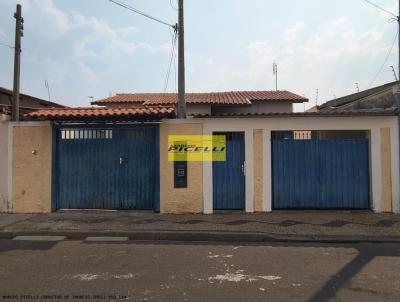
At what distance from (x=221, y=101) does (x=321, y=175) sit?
10143mm

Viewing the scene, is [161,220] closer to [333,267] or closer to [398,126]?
[333,267]

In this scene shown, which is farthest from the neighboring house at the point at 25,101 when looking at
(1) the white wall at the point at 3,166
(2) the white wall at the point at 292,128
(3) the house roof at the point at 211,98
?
(2) the white wall at the point at 292,128

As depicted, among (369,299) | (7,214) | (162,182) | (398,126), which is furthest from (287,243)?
(7,214)

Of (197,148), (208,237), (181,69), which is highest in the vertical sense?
(181,69)

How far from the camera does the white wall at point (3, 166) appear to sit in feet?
33.8

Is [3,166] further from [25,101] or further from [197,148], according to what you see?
[25,101]

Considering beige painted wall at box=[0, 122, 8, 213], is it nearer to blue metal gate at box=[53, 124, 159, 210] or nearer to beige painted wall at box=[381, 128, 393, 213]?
blue metal gate at box=[53, 124, 159, 210]

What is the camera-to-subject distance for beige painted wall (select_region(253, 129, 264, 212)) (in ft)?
33.2

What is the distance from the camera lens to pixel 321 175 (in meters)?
10.2

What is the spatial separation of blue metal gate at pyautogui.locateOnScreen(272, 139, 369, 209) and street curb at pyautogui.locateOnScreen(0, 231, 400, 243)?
2.45 meters

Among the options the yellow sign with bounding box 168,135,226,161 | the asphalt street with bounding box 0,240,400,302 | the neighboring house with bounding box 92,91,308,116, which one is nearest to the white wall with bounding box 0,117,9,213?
the asphalt street with bounding box 0,240,400,302

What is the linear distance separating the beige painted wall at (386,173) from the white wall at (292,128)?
0.29ft

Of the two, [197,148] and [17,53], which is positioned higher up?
[17,53]

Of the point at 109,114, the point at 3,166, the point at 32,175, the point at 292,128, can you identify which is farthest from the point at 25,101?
the point at 292,128
